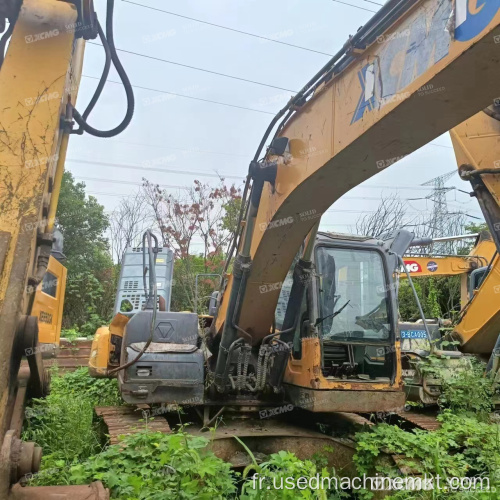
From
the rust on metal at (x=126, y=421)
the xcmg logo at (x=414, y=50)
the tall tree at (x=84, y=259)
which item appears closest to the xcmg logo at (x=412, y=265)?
the rust on metal at (x=126, y=421)

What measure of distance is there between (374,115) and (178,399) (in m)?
2.95

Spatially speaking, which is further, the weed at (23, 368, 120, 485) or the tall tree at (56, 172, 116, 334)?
the tall tree at (56, 172, 116, 334)

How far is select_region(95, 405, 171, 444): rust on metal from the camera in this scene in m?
4.13

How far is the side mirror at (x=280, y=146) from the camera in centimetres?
350

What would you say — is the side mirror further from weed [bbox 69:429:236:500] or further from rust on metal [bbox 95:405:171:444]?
rust on metal [bbox 95:405:171:444]

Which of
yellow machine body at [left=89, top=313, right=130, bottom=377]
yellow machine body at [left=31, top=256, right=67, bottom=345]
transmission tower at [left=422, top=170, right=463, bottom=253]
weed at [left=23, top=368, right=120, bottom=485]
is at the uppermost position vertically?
transmission tower at [left=422, top=170, right=463, bottom=253]

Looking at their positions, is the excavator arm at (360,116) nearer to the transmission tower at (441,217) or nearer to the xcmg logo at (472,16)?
the xcmg logo at (472,16)

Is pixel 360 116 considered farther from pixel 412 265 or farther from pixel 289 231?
pixel 412 265

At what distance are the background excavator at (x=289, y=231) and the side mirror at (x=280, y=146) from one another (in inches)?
0.4

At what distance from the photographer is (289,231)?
Result: 12.0 ft

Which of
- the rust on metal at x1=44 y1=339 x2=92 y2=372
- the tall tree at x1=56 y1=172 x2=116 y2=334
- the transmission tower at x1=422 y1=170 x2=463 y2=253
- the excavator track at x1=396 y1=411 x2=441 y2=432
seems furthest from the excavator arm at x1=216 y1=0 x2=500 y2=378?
the transmission tower at x1=422 y1=170 x2=463 y2=253

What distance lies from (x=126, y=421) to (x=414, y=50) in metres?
3.69

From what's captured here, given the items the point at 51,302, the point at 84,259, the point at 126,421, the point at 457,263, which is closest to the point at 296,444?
the point at 126,421

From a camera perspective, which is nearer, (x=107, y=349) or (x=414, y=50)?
(x=414, y=50)
